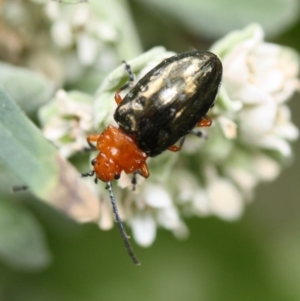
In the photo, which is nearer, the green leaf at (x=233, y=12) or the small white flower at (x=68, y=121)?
the small white flower at (x=68, y=121)

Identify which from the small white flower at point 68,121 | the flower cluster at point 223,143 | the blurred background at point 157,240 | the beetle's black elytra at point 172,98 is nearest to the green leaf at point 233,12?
the blurred background at point 157,240

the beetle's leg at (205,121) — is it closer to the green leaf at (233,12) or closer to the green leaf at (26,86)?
the green leaf at (26,86)

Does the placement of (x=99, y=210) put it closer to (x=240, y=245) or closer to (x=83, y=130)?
(x=83, y=130)

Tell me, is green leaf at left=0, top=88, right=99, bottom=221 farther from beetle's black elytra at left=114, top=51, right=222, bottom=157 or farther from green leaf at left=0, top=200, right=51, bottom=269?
green leaf at left=0, top=200, right=51, bottom=269

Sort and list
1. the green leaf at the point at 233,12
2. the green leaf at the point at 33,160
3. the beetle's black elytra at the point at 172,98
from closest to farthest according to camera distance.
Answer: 1. the green leaf at the point at 33,160
2. the beetle's black elytra at the point at 172,98
3. the green leaf at the point at 233,12

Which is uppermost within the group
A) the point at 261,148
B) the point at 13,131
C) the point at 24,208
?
the point at 13,131

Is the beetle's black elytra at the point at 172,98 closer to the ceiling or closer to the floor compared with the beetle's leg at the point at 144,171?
closer to the ceiling

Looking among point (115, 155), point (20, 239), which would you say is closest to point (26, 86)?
point (115, 155)

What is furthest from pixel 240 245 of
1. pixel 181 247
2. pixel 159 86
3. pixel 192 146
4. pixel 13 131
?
pixel 13 131
